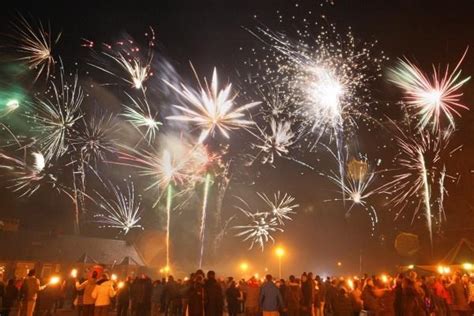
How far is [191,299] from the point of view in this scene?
1057 cm

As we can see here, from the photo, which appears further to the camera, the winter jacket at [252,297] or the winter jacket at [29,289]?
the winter jacket at [252,297]

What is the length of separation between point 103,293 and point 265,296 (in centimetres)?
446

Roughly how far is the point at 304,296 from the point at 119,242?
50691 mm

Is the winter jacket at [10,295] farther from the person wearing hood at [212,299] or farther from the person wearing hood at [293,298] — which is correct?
the person wearing hood at [293,298]

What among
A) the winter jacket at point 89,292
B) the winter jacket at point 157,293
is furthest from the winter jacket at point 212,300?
the winter jacket at point 157,293

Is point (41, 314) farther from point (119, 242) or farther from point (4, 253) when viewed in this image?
point (119, 242)

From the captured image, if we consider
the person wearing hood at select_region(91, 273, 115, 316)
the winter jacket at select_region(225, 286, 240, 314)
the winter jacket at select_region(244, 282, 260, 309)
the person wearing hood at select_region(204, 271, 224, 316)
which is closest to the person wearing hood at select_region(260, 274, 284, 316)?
the person wearing hood at select_region(204, 271, 224, 316)

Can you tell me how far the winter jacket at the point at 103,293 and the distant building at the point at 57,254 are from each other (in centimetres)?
3226

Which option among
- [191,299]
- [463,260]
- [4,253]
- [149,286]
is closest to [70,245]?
[4,253]

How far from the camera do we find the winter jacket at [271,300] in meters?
12.0

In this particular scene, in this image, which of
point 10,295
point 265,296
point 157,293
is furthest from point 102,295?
point 157,293

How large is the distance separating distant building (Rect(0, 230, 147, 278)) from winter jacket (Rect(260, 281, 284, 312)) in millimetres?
32941

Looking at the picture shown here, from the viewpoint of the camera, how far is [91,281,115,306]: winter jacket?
1101 centimetres

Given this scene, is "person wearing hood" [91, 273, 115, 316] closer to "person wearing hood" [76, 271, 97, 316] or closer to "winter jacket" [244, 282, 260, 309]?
"person wearing hood" [76, 271, 97, 316]
